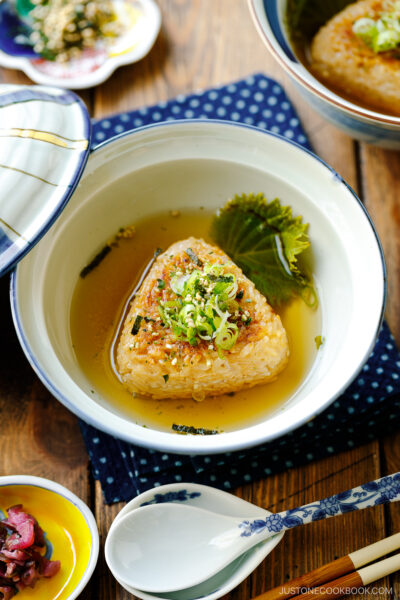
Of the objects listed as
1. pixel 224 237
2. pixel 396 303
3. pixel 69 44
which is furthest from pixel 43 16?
pixel 396 303

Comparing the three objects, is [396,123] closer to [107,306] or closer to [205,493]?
[107,306]

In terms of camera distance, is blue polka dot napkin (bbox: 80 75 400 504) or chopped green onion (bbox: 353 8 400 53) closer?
blue polka dot napkin (bbox: 80 75 400 504)

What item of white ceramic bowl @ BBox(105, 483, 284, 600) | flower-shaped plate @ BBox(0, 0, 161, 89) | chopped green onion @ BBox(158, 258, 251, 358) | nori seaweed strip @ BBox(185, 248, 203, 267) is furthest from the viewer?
flower-shaped plate @ BBox(0, 0, 161, 89)

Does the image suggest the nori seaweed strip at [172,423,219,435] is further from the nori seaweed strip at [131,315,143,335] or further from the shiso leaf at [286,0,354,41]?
the shiso leaf at [286,0,354,41]

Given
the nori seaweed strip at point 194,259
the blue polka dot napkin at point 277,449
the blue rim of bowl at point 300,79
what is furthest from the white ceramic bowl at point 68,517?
the blue rim of bowl at point 300,79

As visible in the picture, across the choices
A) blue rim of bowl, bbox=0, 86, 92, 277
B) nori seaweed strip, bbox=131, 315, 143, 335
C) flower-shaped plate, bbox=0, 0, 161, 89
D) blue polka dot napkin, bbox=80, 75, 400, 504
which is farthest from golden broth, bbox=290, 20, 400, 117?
nori seaweed strip, bbox=131, 315, 143, 335

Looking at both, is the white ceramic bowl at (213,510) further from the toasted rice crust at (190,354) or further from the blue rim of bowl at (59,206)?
the blue rim of bowl at (59,206)
